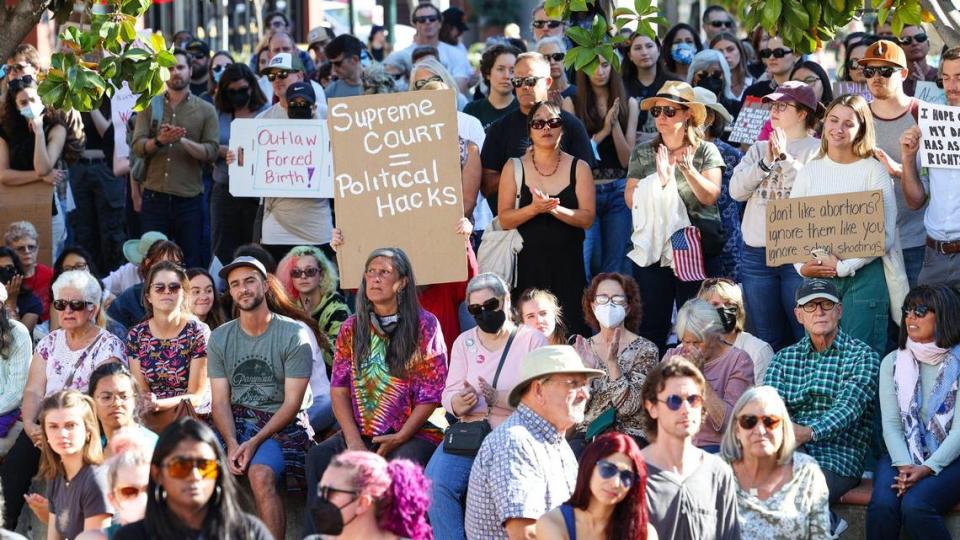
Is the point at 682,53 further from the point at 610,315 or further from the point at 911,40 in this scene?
the point at 610,315

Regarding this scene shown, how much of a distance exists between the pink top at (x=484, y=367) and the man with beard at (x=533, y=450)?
3.38 ft

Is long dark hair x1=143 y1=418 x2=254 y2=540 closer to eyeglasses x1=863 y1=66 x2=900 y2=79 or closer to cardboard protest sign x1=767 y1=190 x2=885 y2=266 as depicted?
cardboard protest sign x1=767 y1=190 x2=885 y2=266

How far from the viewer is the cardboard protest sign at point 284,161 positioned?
12156mm

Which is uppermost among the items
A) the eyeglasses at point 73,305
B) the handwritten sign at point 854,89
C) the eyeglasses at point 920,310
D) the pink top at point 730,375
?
the handwritten sign at point 854,89

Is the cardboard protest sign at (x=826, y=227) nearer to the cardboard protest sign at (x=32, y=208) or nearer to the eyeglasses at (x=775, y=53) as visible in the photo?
the eyeglasses at (x=775, y=53)

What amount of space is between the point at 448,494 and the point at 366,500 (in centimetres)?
242

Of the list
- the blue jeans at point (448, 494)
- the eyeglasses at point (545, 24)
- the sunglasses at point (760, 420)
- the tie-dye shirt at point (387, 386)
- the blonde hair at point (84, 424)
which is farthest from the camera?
the eyeglasses at point (545, 24)

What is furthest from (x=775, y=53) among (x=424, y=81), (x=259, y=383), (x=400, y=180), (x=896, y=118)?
(x=259, y=383)

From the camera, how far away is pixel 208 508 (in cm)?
650

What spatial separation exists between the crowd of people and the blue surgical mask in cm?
46

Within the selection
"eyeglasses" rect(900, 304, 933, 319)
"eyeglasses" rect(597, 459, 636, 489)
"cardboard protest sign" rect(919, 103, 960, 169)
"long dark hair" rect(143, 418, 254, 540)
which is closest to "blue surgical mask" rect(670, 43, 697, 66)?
"cardboard protest sign" rect(919, 103, 960, 169)

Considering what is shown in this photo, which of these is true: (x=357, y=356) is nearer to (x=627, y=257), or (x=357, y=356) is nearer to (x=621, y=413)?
(x=621, y=413)

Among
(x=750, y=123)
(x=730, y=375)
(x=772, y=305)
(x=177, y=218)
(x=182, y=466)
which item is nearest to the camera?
(x=182, y=466)

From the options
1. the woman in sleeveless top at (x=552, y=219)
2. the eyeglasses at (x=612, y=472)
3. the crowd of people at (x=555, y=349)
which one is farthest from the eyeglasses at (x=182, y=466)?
the woman in sleeveless top at (x=552, y=219)
